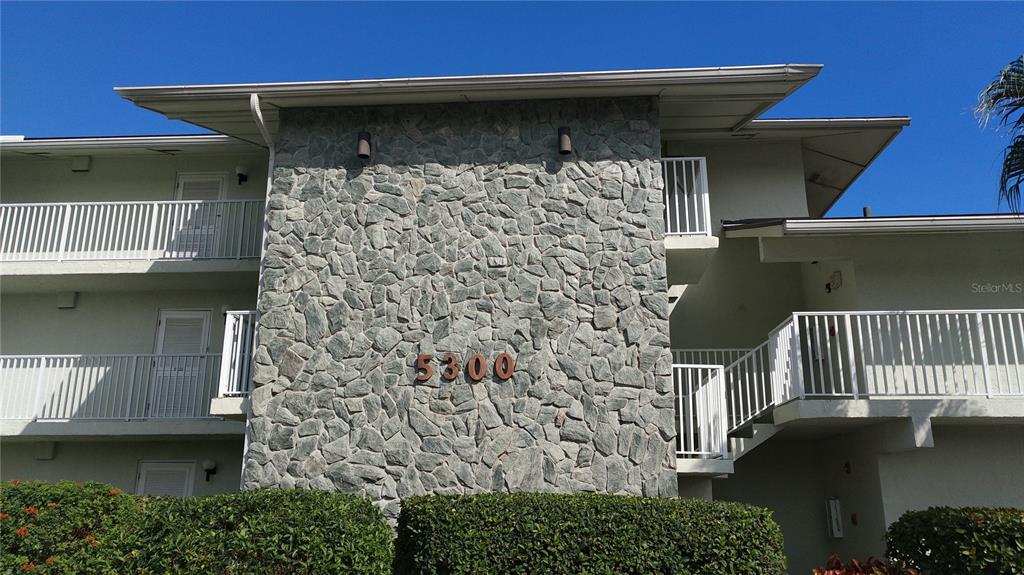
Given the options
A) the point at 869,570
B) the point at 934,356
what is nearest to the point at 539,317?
the point at 869,570

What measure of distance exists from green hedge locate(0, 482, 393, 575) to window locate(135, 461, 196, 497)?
496 centimetres

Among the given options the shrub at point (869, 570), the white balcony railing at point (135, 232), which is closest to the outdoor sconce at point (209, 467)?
the white balcony railing at point (135, 232)

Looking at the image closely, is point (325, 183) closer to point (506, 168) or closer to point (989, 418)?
point (506, 168)

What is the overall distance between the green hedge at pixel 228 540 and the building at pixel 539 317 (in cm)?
191

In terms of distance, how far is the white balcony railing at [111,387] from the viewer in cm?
1323

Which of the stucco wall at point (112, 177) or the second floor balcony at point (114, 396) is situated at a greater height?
the stucco wall at point (112, 177)

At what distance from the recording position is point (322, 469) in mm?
10219

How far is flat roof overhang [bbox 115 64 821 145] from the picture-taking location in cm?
1071

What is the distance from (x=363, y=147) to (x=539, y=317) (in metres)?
3.27

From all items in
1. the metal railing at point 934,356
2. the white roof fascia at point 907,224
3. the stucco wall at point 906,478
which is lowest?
the stucco wall at point 906,478

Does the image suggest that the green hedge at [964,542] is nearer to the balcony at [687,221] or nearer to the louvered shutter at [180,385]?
the balcony at [687,221]

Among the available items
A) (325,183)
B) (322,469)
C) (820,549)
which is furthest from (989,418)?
(325,183)

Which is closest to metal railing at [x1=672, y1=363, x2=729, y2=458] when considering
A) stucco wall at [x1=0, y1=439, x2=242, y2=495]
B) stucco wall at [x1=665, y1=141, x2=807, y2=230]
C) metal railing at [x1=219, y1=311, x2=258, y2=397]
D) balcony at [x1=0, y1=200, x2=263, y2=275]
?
stucco wall at [x1=665, y1=141, x2=807, y2=230]

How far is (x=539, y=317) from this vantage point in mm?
10578
